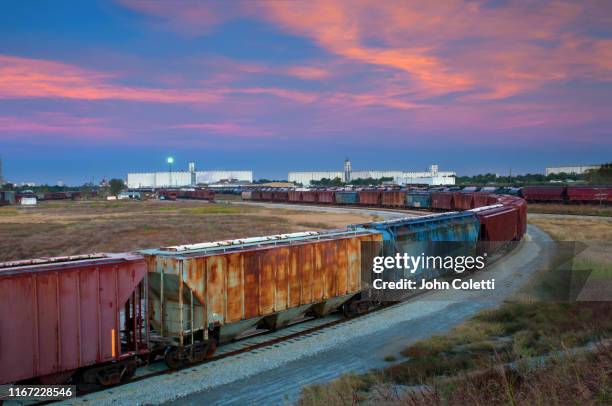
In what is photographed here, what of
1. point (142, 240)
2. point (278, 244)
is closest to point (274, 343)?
point (278, 244)

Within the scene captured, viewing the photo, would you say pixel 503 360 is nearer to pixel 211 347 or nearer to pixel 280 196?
pixel 211 347

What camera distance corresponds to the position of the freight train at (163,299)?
39.5ft

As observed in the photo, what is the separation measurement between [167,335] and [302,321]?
646 cm

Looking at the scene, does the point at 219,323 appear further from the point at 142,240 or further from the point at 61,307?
the point at 142,240

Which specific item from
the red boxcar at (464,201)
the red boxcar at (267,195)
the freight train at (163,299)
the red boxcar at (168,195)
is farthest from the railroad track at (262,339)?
the red boxcar at (168,195)

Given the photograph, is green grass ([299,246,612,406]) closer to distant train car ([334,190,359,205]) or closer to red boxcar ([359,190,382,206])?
red boxcar ([359,190,382,206])

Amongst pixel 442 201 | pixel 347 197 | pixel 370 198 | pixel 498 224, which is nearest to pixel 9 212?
pixel 347 197

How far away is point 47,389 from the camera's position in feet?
40.7

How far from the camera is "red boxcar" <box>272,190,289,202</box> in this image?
11912 cm

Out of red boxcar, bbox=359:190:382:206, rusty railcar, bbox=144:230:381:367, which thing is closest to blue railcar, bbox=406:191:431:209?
red boxcar, bbox=359:190:382:206

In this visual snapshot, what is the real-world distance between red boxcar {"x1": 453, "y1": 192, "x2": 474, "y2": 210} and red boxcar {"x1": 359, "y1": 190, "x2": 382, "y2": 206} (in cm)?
2157

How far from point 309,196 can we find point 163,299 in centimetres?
9672

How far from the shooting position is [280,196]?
4756 inches

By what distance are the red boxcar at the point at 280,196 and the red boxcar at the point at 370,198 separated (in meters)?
25.7
